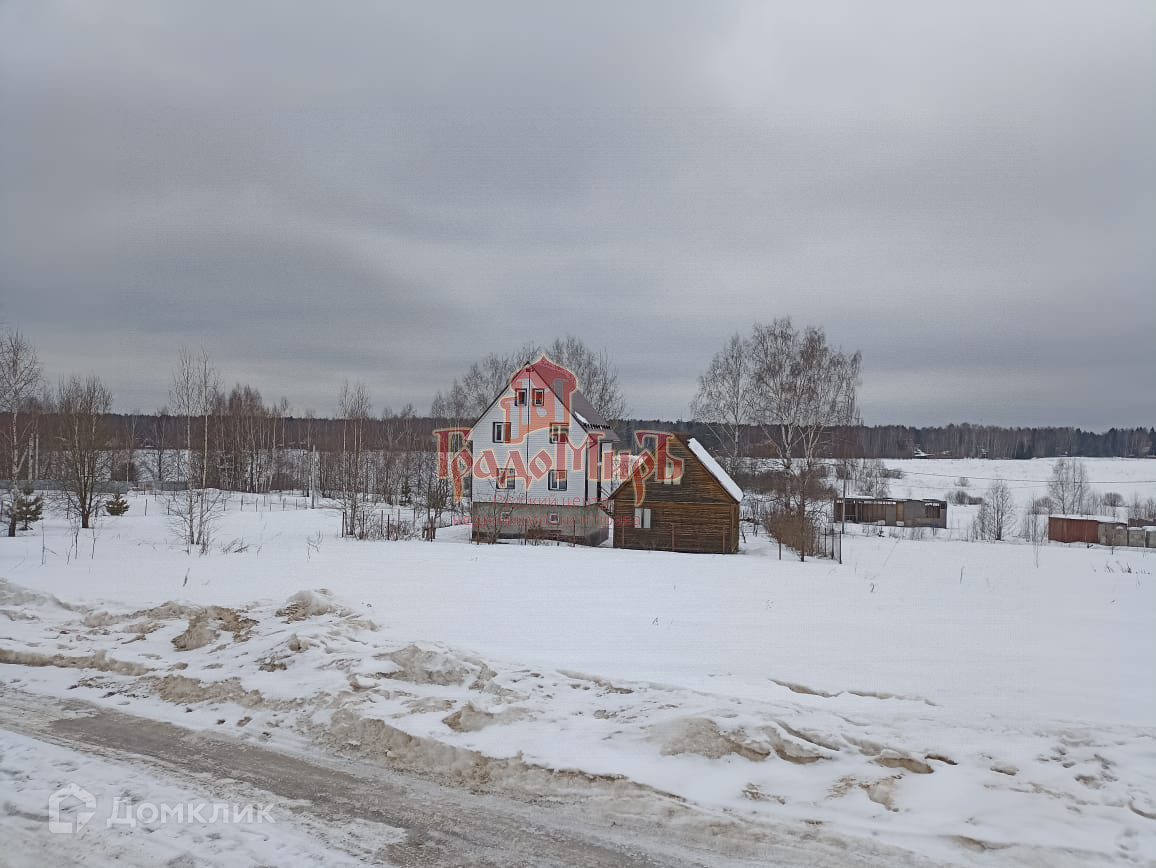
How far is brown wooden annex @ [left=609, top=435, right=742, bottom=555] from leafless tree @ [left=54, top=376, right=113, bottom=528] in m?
20.2

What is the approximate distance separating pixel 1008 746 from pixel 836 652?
10.7ft

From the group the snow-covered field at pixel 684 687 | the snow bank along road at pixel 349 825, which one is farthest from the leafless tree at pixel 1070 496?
the snow bank along road at pixel 349 825

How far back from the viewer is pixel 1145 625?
36.2 ft

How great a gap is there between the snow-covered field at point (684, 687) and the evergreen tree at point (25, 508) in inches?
465

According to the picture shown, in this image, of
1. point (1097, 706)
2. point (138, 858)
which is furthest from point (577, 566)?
point (138, 858)

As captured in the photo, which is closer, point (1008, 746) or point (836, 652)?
point (1008, 746)

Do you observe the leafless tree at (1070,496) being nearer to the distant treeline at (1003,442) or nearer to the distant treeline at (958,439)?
the distant treeline at (958,439)

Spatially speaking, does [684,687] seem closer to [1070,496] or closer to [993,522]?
[993,522]

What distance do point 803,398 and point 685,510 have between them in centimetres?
995

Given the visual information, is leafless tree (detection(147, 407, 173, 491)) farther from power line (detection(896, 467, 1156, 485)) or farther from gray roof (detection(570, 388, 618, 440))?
power line (detection(896, 467, 1156, 485))

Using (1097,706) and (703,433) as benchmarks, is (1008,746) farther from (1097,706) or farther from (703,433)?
(703,433)

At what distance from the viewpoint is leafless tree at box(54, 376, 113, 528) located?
26.2 meters

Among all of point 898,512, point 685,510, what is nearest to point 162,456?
point 685,510

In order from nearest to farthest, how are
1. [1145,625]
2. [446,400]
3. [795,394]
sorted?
[1145,625], [795,394], [446,400]
